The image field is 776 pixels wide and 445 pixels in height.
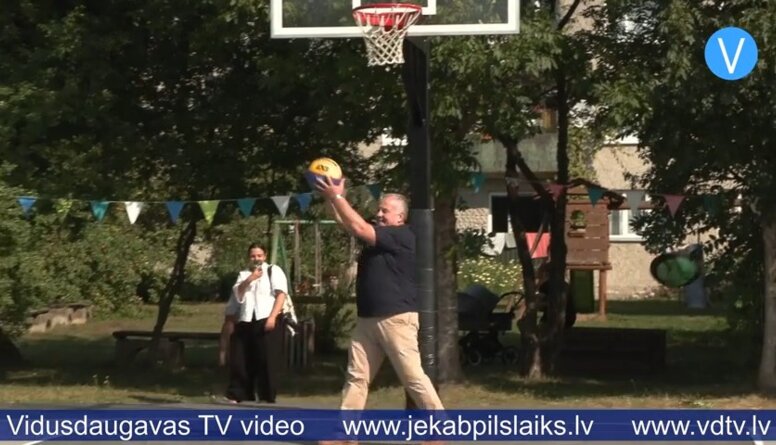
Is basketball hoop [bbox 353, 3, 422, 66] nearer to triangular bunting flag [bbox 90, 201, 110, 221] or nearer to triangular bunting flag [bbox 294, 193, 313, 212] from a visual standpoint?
triangular bunting flag [bbox 294, 193, 313, 212]

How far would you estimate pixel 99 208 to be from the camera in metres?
16.6

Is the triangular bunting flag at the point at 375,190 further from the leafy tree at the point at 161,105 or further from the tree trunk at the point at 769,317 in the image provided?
the tree trunk at the point at 769,317

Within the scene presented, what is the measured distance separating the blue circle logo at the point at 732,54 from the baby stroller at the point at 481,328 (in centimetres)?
749

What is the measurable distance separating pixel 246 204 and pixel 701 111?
19.3ft

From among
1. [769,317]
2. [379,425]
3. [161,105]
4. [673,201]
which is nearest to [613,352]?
[673,201]

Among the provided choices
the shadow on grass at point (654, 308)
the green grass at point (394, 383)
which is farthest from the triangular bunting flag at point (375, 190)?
the shadow on grass at point (654, 308)

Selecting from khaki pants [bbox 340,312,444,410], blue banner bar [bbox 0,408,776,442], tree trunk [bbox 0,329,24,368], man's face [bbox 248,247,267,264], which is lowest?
tree trunk [bbox 0,329,24,368]

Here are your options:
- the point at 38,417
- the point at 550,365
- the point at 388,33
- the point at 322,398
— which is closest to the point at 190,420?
the point at 38,417

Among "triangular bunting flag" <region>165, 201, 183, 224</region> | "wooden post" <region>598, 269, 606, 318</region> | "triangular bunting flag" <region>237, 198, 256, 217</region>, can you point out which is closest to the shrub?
"wooden post" <region>598, 269, 606, 318</region>

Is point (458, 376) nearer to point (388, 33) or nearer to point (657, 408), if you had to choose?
point (657, 408)

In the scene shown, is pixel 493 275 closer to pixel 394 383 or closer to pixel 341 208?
pixel 394 383

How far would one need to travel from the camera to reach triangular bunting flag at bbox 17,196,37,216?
15766 mm

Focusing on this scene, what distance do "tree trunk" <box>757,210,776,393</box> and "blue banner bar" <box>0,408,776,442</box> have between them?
1.65 m

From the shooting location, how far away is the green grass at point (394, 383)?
48.8 feet
